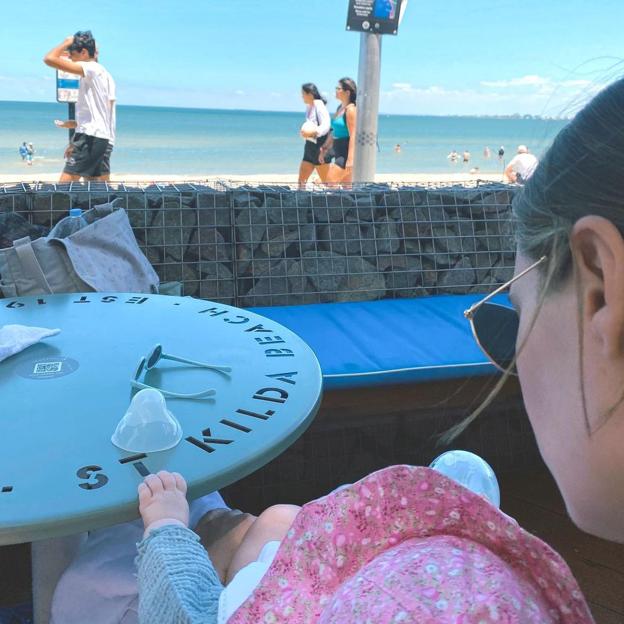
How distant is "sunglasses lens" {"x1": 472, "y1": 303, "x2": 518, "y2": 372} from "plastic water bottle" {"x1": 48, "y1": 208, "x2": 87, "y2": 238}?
1824 millimetres

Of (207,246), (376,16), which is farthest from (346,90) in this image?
(207,246)

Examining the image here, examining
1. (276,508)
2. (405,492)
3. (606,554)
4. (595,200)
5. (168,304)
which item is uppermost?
(595,200)

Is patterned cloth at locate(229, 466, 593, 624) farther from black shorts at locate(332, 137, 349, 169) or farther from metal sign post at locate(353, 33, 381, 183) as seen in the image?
black shorts at locate(332, 137, 349, 169)

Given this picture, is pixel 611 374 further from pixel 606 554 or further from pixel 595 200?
pixel 606 554

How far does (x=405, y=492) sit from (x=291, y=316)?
2.00m

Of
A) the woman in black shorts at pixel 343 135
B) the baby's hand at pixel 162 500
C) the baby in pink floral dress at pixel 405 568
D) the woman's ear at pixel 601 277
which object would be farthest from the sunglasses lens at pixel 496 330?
the woman in black shorts at pixel 343 135

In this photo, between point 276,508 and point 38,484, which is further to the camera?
point 276,508

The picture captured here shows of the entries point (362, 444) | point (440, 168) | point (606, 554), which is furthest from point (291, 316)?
point (440, 168)

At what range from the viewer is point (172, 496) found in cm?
104

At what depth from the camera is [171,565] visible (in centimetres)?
100

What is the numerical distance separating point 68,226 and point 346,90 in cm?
465

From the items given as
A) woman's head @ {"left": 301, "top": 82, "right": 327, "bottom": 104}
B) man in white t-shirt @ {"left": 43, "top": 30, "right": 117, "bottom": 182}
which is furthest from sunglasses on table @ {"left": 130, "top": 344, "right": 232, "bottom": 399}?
woman's head @ {"left": 301, "top": 82, "right": 327, "bottom": 104}

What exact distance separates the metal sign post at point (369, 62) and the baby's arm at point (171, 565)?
4980 millimetres

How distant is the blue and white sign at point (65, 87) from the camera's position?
17.3ft
